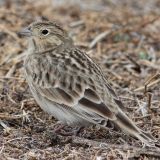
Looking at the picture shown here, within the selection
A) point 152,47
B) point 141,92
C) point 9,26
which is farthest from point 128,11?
point 141,92

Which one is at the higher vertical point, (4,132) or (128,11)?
(128,11)

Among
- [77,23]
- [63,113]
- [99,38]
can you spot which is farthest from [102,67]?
[63,113]

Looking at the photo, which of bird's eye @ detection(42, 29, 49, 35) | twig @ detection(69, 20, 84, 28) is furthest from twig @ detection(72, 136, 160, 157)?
twig @ detection(69, 20, 84, 28)

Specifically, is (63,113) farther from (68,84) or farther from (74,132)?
(74,132)

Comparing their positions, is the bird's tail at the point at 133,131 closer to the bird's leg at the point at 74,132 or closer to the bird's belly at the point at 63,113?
the bird's belly at the point at 63,113

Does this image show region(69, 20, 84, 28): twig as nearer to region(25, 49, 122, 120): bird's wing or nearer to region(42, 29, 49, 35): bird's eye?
region(42, 29, 49, 35): bird's eye

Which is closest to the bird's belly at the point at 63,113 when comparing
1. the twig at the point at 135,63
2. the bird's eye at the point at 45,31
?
the bird's eye at the point at 45,31

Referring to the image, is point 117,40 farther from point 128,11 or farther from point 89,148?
point 89,148
